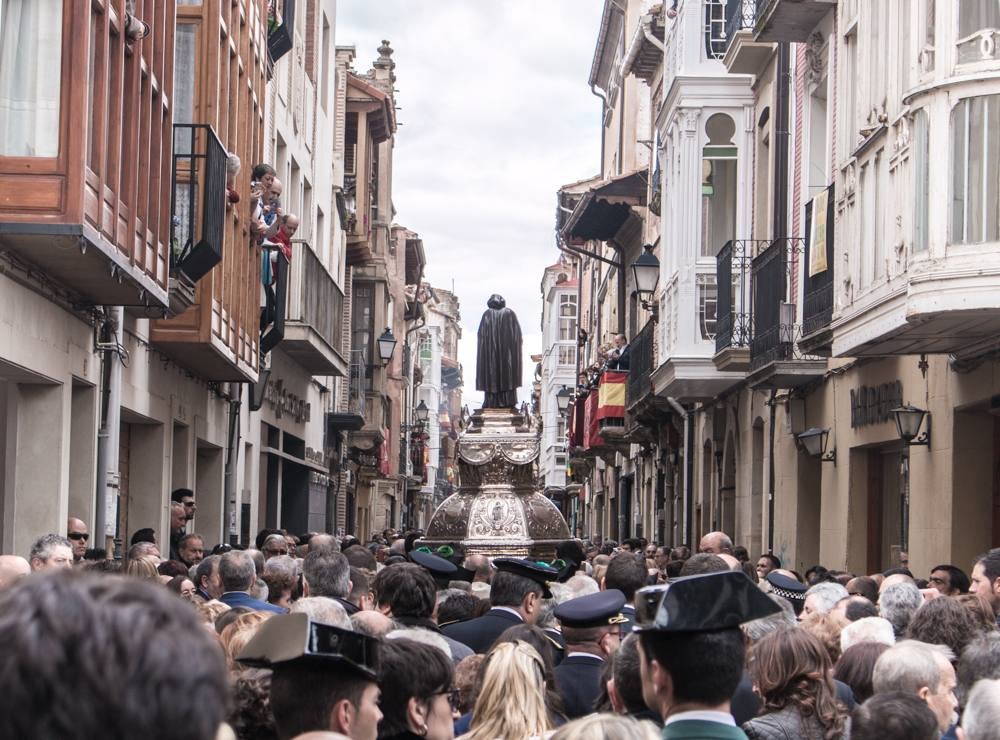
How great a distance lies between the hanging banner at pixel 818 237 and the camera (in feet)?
63.2

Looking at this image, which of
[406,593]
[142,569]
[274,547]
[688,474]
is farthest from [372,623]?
[688,474]

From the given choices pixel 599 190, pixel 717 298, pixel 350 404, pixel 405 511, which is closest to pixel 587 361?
pixel 405 511

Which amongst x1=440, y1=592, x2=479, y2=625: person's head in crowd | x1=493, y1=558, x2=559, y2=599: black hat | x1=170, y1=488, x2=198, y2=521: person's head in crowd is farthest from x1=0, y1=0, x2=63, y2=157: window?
x1=170, y1=488, x2=198, y2=521: person's head in crowd

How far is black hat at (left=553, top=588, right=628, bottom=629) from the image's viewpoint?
7.70m

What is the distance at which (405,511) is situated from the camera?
8444cm

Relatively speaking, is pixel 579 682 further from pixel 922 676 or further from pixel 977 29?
pixel 977 29

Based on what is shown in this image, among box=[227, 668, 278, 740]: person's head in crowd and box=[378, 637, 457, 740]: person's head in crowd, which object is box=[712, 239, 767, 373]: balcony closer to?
box=[378, 637, 457, 740]: person's head in crowd

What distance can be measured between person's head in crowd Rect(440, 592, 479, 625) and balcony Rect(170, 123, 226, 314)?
834cm

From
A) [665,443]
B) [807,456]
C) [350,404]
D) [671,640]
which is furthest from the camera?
[350,404]

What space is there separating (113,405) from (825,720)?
41.3 feet

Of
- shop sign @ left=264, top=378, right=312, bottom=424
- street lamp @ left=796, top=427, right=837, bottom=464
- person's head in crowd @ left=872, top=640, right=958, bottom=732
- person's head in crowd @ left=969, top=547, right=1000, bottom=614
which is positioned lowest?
person's head in crowd @ left=872, top=640, right=958, bottom=732

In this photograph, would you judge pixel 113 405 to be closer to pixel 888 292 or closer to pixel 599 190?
pixel 888 292

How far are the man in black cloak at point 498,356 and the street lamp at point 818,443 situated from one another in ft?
17.8

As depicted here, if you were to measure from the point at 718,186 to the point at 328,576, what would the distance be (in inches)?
769
